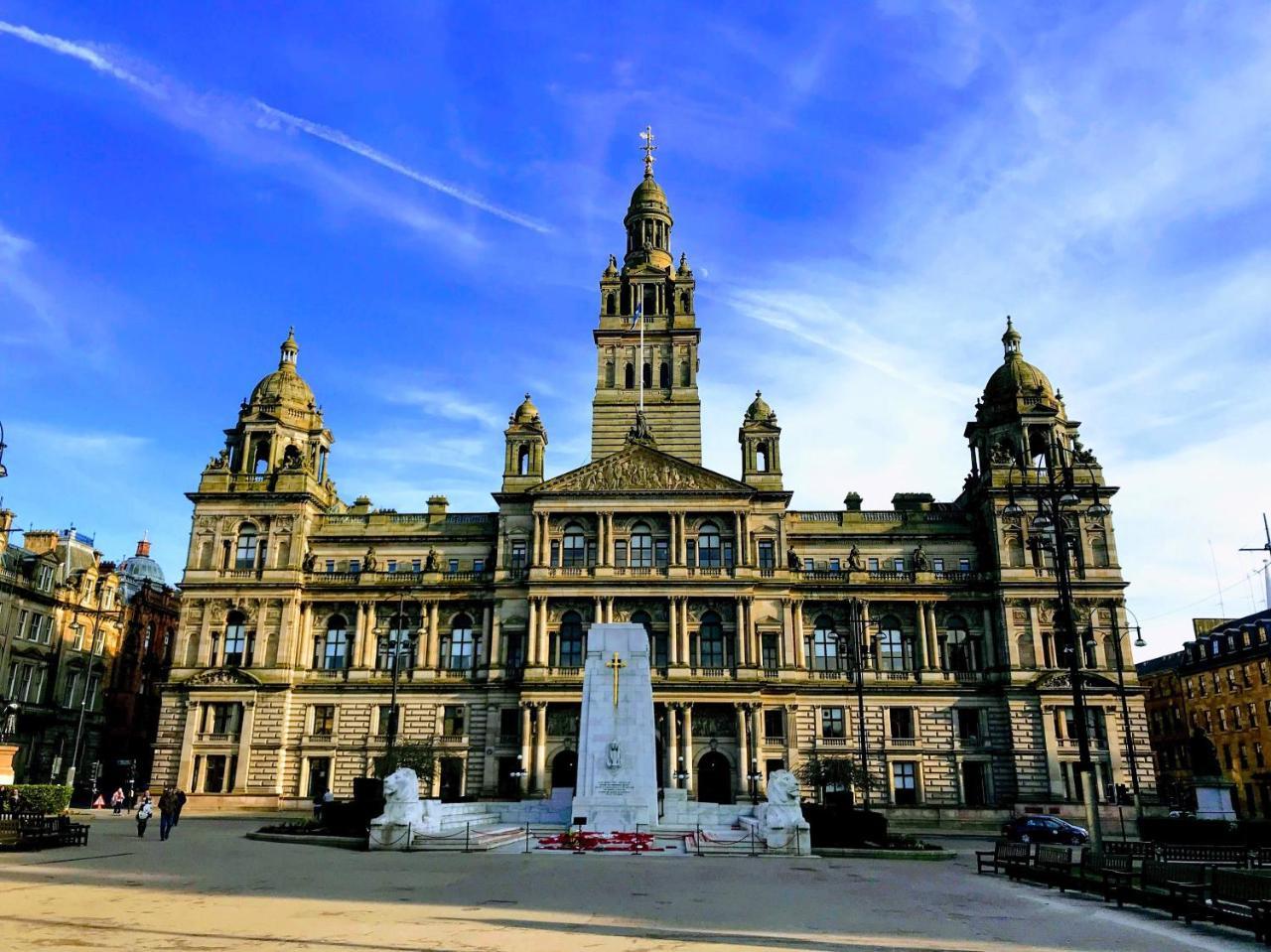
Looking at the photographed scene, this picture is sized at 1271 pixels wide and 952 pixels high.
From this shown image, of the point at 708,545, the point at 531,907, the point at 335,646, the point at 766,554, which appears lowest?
the point at 531,907

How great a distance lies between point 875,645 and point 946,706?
5.33 metres

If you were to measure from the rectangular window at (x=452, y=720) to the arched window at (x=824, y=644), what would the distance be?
71.3 ft

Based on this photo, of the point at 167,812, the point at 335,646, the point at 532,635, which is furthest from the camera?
the point at 335,646

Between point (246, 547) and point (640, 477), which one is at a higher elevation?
point (640, 477)

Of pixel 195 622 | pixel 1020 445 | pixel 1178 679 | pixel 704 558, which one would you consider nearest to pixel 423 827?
pixel 704 558

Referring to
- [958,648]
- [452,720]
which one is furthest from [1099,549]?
[452,720]

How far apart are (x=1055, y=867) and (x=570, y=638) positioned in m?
37.2

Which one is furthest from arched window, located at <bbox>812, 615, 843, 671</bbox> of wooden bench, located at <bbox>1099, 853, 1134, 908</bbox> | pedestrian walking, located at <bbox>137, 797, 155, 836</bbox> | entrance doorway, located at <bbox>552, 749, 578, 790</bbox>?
pedestrian walking, located at <bbox>137, 797, 155, 836</bbox>

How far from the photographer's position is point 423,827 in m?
33.6

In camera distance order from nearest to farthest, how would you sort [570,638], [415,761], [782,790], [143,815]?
[782,790]
[143,815]
[415,761]
[570,638]

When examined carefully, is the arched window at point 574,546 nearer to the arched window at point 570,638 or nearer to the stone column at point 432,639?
the arched window at point 570,638

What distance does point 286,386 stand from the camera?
215 ft

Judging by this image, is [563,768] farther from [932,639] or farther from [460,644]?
[932,639]

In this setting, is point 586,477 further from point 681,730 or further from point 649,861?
point 649,861
